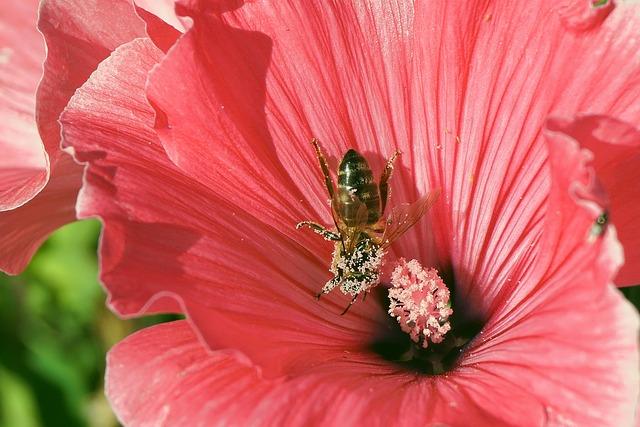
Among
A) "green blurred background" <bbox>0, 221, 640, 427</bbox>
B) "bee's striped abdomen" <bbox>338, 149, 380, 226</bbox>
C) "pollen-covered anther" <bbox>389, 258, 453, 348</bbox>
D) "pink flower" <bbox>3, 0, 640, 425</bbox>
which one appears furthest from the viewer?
"green blurred background" <bbox>0, 221, 640, 427</bbox>

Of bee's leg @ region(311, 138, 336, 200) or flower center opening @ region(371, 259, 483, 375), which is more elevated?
bee's leg @ region(311, 138, 336, 200)

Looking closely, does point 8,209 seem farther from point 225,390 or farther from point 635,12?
point 635,12

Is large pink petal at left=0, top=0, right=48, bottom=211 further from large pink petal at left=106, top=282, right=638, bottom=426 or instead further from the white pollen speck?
large pink petal at left=106, top=282, right=638, bottom=426

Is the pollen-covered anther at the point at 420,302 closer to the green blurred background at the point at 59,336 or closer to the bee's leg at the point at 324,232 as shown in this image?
the bee's leg at the point at 324,232

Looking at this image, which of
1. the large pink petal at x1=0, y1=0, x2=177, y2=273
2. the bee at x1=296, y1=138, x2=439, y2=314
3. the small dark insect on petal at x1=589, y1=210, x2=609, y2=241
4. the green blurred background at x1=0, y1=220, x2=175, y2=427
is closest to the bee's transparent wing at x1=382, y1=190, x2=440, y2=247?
the bee at x1=296, y1=138, x2=439, y2=314

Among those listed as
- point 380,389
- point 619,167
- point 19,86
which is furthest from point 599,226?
point 19,86

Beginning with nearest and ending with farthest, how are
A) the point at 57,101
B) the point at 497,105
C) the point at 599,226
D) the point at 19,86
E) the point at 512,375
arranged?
the point at 599,226 < the point at 512,375 < the point at 497,105 < the point at 57,101 < the point at 19,86

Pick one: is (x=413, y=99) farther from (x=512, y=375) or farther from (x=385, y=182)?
(x=512, y=375)
